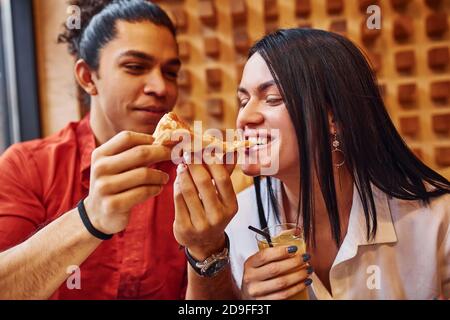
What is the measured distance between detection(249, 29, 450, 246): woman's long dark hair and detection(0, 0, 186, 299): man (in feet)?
0.66

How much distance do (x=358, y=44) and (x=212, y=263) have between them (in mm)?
507

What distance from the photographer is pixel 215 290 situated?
0.69 metres

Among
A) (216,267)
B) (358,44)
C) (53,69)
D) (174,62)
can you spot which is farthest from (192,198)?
(53,69)

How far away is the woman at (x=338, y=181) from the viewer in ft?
2.14

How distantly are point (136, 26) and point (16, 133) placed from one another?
0.51 m

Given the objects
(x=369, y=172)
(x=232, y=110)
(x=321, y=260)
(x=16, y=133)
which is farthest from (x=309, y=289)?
(x=16, y=133)

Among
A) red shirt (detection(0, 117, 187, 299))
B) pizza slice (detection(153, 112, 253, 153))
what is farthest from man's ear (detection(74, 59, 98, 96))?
pizza slice (detection(153, 112, 253, 153))

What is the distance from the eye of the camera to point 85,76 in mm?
906

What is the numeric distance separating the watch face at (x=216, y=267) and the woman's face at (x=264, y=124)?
14 centimetres

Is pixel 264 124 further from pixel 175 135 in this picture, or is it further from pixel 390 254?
pixel 390 254

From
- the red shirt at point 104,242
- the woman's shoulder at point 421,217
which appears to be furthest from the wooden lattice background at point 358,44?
the red shirt at point 104,242

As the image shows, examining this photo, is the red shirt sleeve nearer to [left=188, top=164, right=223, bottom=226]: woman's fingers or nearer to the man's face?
the man's face

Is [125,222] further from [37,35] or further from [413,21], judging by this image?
[37,35]

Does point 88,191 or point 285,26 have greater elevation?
point 285,26
